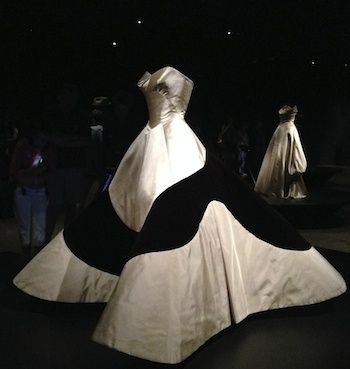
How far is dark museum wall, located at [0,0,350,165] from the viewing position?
372cm

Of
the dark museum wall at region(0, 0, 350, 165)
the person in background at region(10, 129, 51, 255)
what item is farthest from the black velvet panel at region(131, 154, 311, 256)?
the person in background at region(10, 129, 51, 255)

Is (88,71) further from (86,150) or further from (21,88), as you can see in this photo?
(86,150)

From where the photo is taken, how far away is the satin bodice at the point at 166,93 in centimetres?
195

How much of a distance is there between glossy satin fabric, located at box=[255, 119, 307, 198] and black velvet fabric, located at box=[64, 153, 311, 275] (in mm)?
3570

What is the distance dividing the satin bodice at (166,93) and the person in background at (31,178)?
1.43 metres

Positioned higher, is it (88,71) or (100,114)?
(88,71)

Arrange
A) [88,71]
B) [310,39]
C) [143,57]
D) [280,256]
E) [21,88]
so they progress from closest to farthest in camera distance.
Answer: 1. [280,256]
2. [143,57]
3. [21,88]
4. [88,71]
5. [310,39]

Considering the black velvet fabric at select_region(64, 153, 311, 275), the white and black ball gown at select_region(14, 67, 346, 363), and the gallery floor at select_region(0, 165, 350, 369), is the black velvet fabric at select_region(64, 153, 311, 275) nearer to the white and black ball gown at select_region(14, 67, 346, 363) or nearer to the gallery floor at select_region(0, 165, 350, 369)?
the white and black ball gown at select_region(14, 67, 346, 363)

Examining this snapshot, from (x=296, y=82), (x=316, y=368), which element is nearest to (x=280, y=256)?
(x=316, y=368)

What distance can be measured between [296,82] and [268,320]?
17.7ft

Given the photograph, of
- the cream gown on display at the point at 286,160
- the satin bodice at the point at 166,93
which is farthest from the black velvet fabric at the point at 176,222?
the cream gown on display at the point at 286,160

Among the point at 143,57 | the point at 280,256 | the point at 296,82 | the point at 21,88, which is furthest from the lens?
the point at 296,82

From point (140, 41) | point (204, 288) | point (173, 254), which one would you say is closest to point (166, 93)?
point (173, 254)

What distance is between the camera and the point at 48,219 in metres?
3.37
